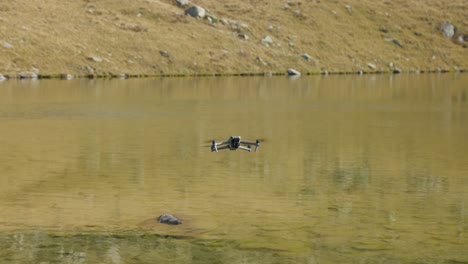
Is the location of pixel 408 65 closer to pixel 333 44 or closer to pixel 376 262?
pixel 333 44

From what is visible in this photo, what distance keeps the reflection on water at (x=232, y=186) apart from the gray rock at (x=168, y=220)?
25 cm

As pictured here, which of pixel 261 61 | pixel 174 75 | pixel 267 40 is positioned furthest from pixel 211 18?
pixel 174 75

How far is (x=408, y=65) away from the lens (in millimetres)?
127750

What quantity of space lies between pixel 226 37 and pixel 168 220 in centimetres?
10219

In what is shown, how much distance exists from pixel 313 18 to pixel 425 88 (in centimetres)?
5588

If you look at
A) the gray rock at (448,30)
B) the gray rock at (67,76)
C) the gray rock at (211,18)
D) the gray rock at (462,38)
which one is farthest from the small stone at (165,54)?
the gray rock at (462,38)

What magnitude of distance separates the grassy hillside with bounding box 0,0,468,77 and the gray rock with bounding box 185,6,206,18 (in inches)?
48.0

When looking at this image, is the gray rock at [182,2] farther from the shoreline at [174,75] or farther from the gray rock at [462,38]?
the gray rock at [462,38]

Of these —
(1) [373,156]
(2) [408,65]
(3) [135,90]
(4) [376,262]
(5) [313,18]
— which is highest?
(5) [313,18]

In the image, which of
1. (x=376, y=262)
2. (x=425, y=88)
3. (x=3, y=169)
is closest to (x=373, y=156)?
(x=3, y=169)

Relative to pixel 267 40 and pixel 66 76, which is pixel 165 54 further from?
pixel 267 40

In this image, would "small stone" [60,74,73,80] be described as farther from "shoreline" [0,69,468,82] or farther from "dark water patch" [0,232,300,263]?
"dark water patch" [0,232,300,263]

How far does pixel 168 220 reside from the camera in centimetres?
1959

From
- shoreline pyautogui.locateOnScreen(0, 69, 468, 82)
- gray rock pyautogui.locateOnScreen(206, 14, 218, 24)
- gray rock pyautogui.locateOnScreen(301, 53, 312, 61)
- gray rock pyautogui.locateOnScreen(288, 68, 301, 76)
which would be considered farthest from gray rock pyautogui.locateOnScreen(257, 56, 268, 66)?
gray rock pyautogui.locateOnScreen(206, 14, 218, 24)
